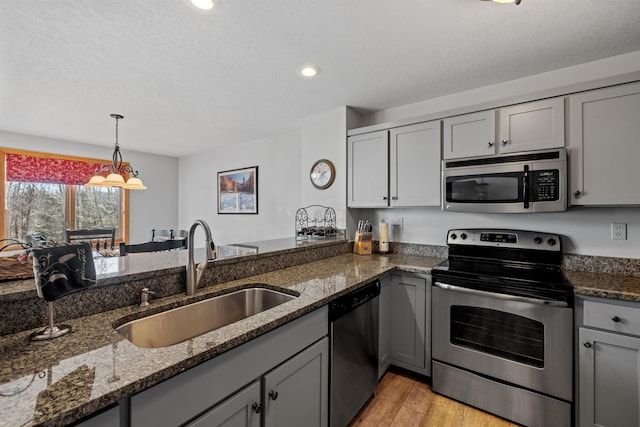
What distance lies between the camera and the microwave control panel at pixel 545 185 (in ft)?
6.21

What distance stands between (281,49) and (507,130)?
5.66 feet

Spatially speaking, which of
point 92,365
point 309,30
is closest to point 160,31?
point 309,30

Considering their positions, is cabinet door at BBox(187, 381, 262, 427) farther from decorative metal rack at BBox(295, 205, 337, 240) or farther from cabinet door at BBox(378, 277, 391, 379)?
decorative metal rack at BBox(295, 205, 337, 240)

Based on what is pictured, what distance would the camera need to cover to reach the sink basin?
3.98ft

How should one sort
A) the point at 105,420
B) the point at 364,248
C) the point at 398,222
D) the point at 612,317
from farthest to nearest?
the point at 398,222
the point at 364,248
the point at 612,317
the point at 105,420

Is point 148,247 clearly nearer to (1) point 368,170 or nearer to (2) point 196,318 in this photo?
(2) point 196,318

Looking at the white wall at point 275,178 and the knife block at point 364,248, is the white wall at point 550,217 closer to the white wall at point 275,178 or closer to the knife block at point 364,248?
the knife block at point 364,248

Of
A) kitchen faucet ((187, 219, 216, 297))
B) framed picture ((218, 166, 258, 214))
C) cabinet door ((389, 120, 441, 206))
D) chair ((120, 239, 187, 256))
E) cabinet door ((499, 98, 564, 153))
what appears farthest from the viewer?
framed picture ((218, 166, 258, 214))

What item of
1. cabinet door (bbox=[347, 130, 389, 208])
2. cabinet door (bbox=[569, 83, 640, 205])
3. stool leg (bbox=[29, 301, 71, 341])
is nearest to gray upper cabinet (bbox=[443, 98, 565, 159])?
cabinet door (bbox=[569, 83, 640, 205])

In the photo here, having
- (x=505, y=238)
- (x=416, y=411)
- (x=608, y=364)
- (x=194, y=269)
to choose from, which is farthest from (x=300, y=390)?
(x=505, y=238)

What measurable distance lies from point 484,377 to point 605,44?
2.31 m

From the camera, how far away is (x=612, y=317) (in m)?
1.54

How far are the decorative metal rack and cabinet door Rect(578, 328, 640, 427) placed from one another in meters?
1.93

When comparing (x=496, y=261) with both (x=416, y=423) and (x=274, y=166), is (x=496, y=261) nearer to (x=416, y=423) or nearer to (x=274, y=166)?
(x=416, y=423)
